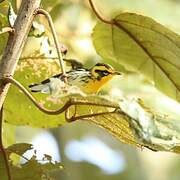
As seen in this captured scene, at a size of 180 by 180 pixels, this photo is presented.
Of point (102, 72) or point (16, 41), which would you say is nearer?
point (16, 41)

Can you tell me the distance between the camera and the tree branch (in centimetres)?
101

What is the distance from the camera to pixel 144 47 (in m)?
1.37

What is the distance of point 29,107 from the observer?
1382 millimetres

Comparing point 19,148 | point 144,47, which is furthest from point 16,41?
point 144,47

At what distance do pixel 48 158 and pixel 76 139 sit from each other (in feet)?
7.53

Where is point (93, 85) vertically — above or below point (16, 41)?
below

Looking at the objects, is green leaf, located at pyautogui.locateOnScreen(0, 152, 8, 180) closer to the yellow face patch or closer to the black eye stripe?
the yellow face patch

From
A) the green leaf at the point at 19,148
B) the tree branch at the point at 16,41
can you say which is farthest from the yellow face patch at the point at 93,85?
the tree branch at the point at 16,41

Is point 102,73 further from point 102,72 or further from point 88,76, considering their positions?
point 88,76

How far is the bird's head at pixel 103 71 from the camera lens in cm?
146

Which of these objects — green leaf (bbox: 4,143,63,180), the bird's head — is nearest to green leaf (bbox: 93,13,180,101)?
the bird's head

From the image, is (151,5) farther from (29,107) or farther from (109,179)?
(109,179)

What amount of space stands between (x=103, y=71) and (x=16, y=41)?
1.62 ft

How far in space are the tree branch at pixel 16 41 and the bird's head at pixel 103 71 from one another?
1.29ft
